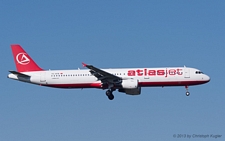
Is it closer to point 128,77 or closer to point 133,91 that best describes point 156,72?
point 128,77

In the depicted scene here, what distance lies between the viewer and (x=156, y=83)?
7069 cm

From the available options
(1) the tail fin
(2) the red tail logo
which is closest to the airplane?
(1) the tail fin

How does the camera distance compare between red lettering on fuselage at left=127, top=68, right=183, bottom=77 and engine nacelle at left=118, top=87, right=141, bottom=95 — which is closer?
red lettering on fuselage at left=127, top=68, right=183, bottom=77

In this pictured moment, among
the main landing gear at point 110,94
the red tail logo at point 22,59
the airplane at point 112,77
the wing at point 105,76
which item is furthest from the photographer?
the red tail logo at point 22,59

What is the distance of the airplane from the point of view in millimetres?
70625

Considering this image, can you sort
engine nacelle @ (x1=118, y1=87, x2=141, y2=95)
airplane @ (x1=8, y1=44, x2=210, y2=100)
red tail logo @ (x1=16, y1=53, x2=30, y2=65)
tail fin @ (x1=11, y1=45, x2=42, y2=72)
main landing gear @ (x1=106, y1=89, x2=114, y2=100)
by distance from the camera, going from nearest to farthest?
airplane @ (x1=8, y1=44, x2=210, y2=100) < engine nacelle @ (x1=118, y1=87, x2=141, y2=95) < main landing gear @ (x1=106, y1=89, x2=114, y2=100) < tail fin @ (x1=11, y1=45, x2=42, y2=72) < red tail logo @ (x1=16, y1=53, x2=30, y2=65)

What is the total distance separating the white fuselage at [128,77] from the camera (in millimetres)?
70669

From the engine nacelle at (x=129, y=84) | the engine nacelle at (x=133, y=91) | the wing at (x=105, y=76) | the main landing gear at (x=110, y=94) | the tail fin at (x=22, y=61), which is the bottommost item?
the main landing gear at (x=110, y=94)

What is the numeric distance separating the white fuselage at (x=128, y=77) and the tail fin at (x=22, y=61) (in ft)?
3.24

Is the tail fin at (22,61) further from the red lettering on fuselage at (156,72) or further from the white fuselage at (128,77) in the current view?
the red lettering on fuselage at (156,72)

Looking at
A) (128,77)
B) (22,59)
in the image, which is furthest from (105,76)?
(22,59)

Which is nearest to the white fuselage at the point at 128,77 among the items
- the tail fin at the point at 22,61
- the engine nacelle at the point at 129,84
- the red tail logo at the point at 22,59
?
the engine nacelle at the point at 129,84

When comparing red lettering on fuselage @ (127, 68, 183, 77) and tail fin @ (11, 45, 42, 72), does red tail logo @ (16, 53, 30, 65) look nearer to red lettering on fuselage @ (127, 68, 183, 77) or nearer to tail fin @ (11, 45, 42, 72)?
tail fin @ (11, 45, 42, 72)

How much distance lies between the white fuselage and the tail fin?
0.99 meters
